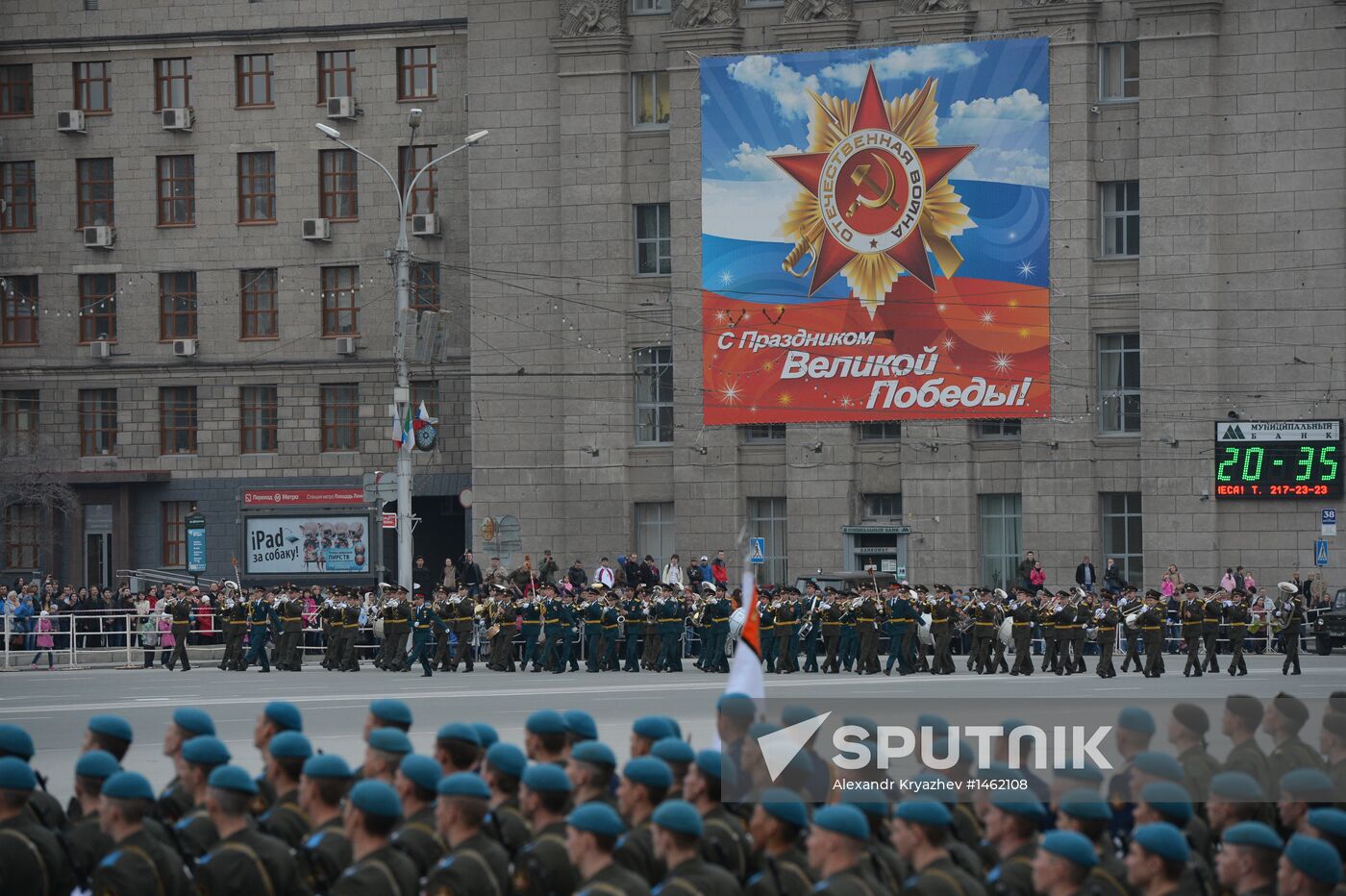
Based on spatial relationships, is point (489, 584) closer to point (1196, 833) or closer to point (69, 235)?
point (69, 235)

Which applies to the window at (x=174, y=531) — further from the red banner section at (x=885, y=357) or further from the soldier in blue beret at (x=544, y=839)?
the soldier in blue beret at (x=544, y=839)

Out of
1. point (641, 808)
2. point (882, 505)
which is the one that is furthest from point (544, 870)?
point (882, 505)

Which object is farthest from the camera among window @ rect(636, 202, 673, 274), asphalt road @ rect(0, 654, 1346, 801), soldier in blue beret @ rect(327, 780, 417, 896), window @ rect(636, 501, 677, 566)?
window @ rect(636, 501, 677, 566)

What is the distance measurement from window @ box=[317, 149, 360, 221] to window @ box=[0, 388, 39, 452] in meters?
9.73

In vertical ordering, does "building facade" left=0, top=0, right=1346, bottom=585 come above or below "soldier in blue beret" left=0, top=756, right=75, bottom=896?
above

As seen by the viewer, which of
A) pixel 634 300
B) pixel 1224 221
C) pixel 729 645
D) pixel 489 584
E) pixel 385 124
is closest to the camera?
pixel 729 645

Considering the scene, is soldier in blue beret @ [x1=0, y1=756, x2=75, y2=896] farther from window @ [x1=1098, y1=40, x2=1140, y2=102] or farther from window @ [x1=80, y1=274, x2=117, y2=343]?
window @ [x1=80, y1=274, x2=117, y2=343]

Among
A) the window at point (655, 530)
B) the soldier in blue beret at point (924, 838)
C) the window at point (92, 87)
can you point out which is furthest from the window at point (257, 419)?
the soldier in blue beret at point (924, 838)

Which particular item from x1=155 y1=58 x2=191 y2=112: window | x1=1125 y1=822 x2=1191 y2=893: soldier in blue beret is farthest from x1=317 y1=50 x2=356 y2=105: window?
x1=1125 y1=822 x2=1191 y2=893: soldier in blue beret

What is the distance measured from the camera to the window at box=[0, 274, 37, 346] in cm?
5694

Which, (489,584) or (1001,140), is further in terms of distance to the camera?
(1001,140)

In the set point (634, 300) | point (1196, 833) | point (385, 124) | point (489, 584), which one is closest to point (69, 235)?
point (385, 124)

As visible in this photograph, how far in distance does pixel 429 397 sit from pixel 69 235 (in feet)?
34.8

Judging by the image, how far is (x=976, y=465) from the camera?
49094mm
